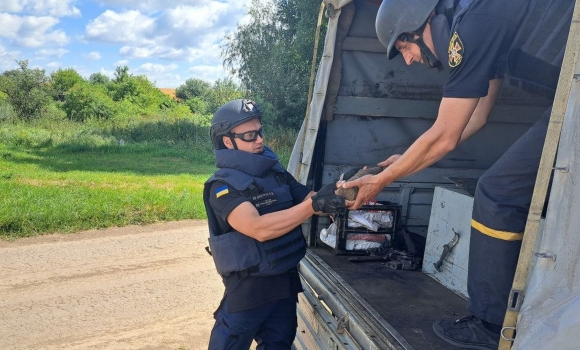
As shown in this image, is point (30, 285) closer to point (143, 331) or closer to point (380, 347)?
point (143, 331)

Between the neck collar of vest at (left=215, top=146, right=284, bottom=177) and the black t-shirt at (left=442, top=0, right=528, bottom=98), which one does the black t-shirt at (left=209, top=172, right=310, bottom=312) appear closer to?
the neck collar of vest at (left=215, top=146, right=284, bottom=177)

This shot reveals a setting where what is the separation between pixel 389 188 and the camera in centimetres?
403

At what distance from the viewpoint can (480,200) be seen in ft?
7.08

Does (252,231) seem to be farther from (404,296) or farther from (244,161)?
(404,296)

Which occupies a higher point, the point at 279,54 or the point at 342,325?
the point at 279,54

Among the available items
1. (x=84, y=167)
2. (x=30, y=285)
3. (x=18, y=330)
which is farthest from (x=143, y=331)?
(x=84, y=167)

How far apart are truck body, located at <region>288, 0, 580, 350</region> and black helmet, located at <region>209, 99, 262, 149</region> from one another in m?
0.85

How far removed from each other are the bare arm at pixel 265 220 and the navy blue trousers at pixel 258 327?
1.47 ft

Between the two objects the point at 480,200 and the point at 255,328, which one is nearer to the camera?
the point at 480,200

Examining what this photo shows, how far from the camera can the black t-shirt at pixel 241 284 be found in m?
2.62

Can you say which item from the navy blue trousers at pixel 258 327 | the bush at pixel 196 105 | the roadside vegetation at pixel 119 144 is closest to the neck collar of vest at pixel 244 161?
the navy blue trousers at pixel 258 327

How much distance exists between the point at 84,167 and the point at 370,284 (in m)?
12.7

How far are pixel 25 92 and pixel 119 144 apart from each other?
8.98m

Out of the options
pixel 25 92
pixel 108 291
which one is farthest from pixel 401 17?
pixel 25 92
